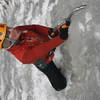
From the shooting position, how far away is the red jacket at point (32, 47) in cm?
190

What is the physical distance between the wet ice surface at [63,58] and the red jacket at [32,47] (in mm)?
274

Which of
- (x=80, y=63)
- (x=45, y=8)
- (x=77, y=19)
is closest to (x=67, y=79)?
(x=80, y=63)

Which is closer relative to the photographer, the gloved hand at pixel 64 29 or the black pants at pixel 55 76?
the gloved hand at pixel 64 29

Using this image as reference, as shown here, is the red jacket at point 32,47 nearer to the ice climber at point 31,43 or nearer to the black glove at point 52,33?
the ice climber at point 31,43

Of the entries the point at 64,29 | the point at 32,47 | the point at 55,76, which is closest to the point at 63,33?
the point at 64,29

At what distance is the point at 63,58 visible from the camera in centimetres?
236

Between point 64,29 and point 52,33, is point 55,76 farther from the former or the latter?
point 64,29

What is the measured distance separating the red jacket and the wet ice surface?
0.27m

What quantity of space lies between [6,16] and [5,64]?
746mm

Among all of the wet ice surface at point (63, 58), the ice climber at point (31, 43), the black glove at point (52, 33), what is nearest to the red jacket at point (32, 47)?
the ice climber at point (31, 43)

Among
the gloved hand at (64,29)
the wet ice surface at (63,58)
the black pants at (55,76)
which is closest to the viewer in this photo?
the gloved hand at (64,29)

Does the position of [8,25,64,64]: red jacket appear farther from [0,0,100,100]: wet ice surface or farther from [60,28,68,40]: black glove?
[0,0,100,100]: wet ice surface

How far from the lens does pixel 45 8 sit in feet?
9.34

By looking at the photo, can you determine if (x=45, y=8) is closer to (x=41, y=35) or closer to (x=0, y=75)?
(x=41, y=35)
